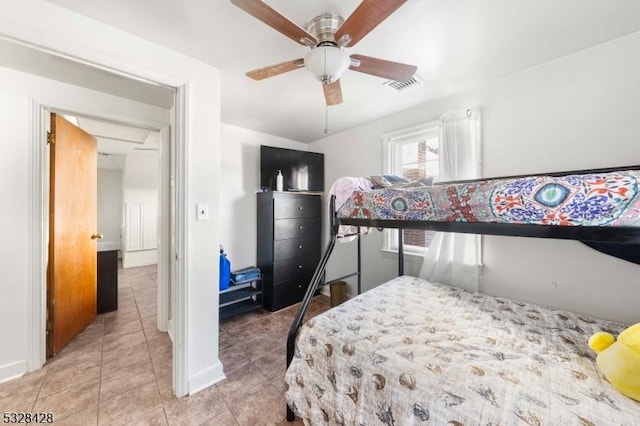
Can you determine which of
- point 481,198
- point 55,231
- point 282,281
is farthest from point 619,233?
point 55,231

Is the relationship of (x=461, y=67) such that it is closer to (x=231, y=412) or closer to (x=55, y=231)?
(x=231, y=412)

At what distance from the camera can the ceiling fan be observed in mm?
979

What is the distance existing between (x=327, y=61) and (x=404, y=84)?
111 centimetres

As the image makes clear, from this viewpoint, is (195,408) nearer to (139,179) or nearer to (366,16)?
(366,16)

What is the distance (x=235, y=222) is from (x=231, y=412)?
2084 millimetres

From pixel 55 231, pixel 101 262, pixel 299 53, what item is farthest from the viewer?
pixel 101 262

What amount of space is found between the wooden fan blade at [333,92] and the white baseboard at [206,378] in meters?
2.12

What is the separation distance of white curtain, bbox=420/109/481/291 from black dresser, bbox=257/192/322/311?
63.7 inches

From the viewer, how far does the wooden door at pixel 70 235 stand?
2.00 metres

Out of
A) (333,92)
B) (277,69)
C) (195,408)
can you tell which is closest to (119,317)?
(195,408)

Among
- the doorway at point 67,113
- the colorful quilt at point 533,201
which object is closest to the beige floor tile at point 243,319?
the doorway at point 67,113

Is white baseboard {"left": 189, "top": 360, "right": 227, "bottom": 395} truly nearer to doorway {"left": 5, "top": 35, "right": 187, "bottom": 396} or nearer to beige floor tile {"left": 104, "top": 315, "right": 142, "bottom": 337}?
doorway {"left": 5, "top": 35, "right": 187, "bottom": 396}

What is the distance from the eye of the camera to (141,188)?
5.35 m

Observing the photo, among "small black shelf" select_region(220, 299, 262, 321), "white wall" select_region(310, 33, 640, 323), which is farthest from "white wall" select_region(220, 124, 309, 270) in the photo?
"white wall" select_region(310, 33, 640, 323)
